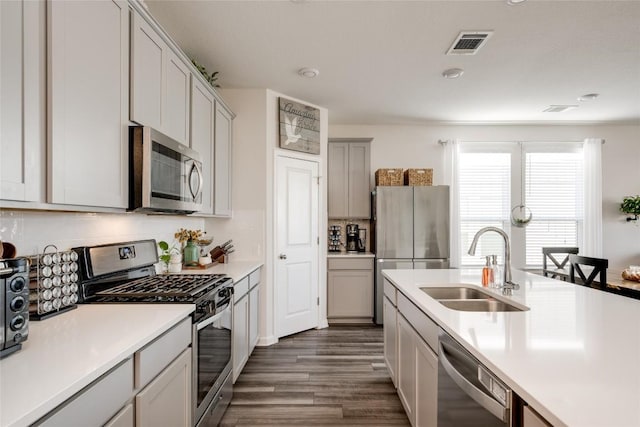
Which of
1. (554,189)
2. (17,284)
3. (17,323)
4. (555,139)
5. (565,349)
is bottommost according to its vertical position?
(565,349)

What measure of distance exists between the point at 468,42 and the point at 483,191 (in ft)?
9.66

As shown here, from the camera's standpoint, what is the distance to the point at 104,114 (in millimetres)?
1437

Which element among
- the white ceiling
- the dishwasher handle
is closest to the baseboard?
the dishwasher handle

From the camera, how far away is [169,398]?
1396 mm

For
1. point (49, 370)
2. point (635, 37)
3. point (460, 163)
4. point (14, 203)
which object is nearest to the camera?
point (49, 370)

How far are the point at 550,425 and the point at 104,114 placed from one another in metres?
1.85

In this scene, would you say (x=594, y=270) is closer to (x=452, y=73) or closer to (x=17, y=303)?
(x=452, y=73)

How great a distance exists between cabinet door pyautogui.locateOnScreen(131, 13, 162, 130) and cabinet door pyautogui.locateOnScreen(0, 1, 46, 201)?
0.54 meters

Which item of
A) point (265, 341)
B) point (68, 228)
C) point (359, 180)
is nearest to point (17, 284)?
point (68, 228)

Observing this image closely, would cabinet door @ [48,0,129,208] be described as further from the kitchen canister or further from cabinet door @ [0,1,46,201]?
the kitchen canister

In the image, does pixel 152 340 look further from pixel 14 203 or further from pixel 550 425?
pixel 550 425

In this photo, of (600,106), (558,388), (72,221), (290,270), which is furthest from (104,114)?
(600,106)

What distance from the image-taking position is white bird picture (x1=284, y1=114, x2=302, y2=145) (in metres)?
3.72

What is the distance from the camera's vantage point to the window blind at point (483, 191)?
16.7 ft
